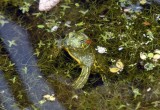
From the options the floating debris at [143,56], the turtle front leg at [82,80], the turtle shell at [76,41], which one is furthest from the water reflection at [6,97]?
the floating debris at [143,56]

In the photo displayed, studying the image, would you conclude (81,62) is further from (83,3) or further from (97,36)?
(83,3)

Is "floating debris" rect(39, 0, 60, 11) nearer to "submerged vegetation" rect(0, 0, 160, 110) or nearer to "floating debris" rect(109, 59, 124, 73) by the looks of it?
"submerged vegetation" rect(0, 0, 160, 110)

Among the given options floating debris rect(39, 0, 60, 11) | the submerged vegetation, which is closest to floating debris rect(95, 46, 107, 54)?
the submerged vegetation

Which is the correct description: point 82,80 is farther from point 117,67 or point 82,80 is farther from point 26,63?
point 26,63

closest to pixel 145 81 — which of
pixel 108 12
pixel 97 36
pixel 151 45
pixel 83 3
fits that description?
pixel 151 45

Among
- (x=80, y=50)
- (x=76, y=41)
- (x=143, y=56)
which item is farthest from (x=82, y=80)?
(x=143, y=56)

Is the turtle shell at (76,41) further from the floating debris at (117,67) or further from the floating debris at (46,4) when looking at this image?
the floating debris at (46,4)

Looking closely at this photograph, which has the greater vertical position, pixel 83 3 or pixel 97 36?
pixel 83 3
